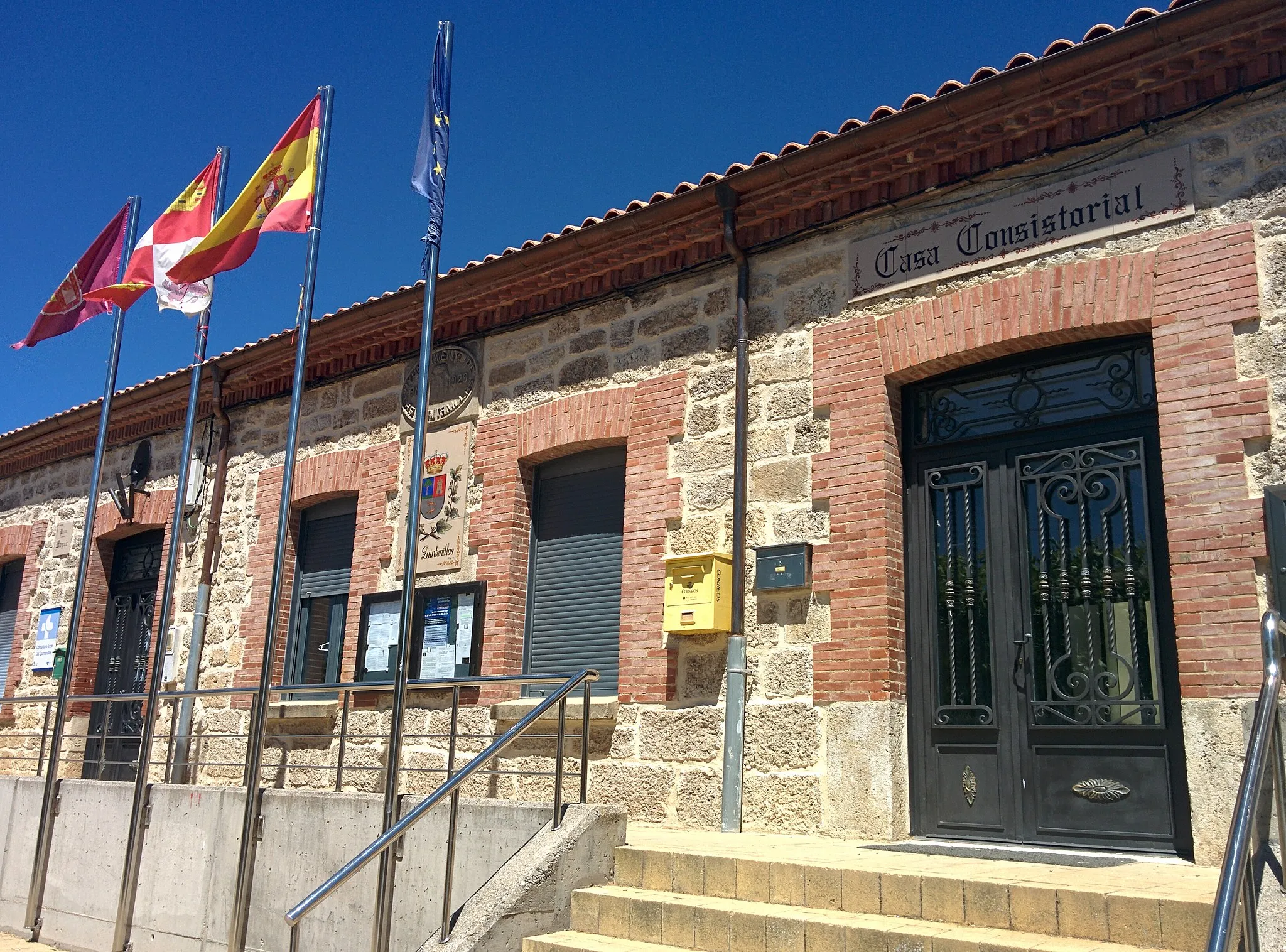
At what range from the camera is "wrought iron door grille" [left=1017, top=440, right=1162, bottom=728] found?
6.39m

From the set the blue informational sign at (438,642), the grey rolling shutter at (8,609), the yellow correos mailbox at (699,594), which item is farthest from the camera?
the grey rolling shutter at (8,609)

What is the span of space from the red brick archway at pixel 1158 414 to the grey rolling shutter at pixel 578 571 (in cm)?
189

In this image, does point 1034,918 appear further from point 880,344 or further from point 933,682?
point 880,344

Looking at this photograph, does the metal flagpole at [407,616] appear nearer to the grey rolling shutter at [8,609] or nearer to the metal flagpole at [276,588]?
the metal flagpole at [276,588]

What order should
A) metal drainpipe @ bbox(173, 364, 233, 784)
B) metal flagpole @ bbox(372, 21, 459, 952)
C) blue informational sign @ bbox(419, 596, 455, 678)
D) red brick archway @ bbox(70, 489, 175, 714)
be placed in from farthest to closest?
red brick archway @ bbox(70, 489, 175, 714) < metal drainpipe @ bbox(173, 364, 233, 784) < blue informational sign @ bbox(419, 596, 455, 678) < metal flagpole @ bbox(372, 21, 459, 952)

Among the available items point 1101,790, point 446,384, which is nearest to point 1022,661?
point 1101,790

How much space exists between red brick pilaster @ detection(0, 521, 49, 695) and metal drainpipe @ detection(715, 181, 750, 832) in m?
9.61

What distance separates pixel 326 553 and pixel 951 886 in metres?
7.32

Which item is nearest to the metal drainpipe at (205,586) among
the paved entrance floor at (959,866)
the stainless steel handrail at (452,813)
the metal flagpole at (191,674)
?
the metal flagpole at (191,674)

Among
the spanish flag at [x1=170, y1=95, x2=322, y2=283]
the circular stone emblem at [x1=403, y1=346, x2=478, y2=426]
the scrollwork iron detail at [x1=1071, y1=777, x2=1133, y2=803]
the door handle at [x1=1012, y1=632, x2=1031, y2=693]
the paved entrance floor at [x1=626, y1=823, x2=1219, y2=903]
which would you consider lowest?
the paved entrance floor at [x1=626, y1=823, x2=1219, y2=903]

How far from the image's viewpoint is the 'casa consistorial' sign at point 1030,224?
21.6ft

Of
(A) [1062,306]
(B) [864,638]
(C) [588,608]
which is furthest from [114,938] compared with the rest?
(A) [1062,306]

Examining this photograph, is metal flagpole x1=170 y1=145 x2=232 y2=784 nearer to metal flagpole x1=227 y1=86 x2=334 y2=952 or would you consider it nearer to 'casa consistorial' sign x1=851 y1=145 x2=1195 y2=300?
metal flagpole x1=227 y1=86 x2=334 y2=952

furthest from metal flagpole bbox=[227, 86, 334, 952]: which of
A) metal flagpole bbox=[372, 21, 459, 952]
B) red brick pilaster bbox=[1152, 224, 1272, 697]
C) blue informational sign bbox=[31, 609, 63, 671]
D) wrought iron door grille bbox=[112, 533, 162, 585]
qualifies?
blue informational sign bbox=[31, 609, 63, 671]
